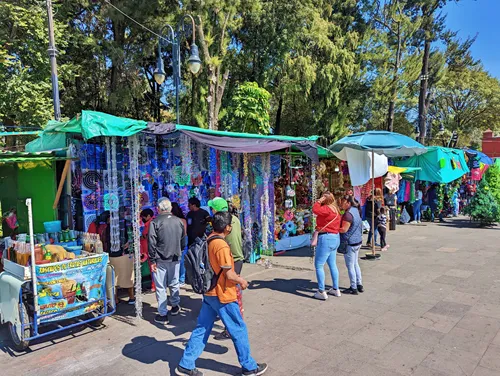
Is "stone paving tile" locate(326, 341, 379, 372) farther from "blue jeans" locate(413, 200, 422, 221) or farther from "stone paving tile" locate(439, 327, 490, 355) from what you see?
"blue jeans" locate(413, 200, 422, 221)

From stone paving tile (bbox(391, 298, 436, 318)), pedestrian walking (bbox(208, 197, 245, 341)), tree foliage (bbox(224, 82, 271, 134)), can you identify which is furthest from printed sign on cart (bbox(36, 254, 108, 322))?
tree foliage (bbox(224, 82, 271, 134))

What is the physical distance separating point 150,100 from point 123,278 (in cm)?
1633

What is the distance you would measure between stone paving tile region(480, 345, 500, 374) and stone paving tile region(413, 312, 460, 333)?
552mm

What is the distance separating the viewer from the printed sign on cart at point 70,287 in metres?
4.11

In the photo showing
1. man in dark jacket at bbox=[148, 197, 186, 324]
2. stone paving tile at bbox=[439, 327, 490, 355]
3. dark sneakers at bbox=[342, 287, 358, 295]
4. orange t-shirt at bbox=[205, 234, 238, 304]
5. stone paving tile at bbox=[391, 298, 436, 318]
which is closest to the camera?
orange t-shirt at bbox=[205, 234, 238, 304]

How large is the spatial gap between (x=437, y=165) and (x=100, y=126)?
12179mm

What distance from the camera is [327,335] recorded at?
441 cm

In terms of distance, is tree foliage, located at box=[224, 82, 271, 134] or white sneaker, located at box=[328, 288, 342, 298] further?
tree foliage, located at box=[224, 82, 271, 134]

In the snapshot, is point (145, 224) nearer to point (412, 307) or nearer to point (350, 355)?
point (350, 355)

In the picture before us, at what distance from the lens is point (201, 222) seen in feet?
17.8

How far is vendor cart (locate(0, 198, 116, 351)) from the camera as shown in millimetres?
4035

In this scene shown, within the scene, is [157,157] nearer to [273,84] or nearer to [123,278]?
[123,278]

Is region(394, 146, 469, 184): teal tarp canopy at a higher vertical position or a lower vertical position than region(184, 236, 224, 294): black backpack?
higher

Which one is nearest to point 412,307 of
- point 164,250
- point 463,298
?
point 463,298
